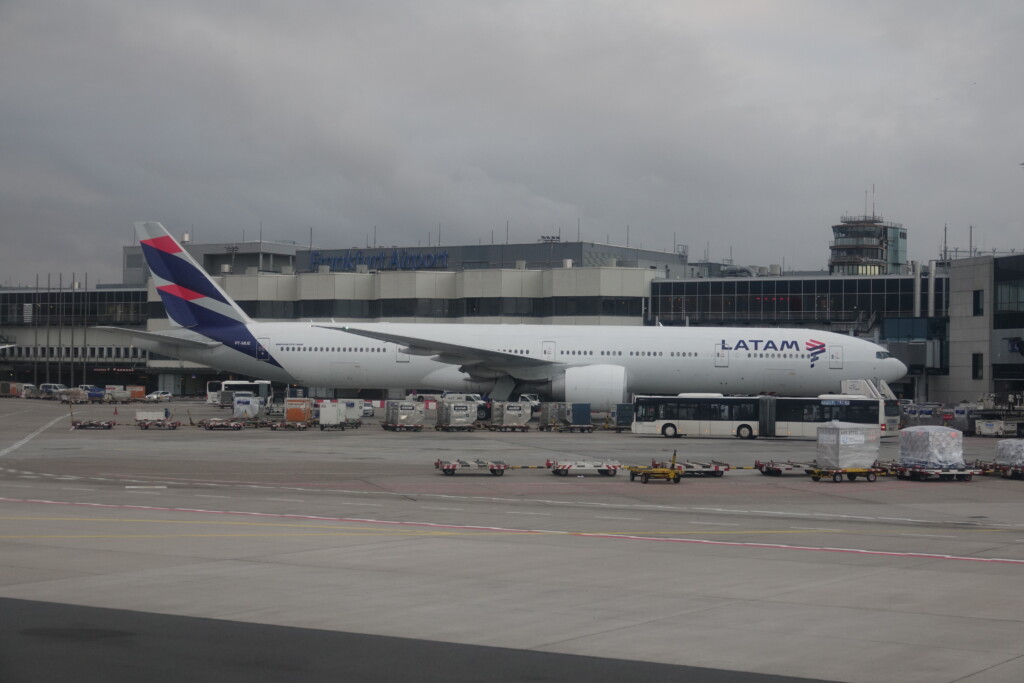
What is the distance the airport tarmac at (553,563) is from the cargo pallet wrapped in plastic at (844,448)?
2.43 feet

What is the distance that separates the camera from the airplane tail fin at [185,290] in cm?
6197

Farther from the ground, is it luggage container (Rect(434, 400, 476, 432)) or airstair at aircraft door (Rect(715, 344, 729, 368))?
airstair at aircraft door (Rect(715, 344, 729, 368))

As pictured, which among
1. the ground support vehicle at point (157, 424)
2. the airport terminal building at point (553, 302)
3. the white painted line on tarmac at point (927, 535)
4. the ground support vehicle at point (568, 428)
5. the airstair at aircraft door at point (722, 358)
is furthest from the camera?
the airport terminal building at point (553, 302)

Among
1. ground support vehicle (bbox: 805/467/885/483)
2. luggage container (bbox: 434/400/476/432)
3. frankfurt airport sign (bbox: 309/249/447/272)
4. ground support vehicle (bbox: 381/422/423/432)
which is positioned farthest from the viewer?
frankfurt airport sign (bbox: 309/249/447/272)

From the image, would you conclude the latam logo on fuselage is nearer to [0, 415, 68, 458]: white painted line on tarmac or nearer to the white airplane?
the white airplane

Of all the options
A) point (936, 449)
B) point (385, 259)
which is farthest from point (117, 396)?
point (936, 449)

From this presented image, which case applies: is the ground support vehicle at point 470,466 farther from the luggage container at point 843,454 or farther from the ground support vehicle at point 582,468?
the luggage container at point 843,454

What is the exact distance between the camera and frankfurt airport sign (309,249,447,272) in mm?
119562

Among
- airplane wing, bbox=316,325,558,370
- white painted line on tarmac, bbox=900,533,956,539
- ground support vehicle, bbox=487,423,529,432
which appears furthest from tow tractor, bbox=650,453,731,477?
airplane wing, bbox=316,325,558,370

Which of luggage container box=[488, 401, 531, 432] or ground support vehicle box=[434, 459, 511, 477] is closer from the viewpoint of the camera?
ground support vehicle box=[434, 459, 511, 477]

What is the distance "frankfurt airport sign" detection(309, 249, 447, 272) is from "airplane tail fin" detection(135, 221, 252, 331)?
187 feet

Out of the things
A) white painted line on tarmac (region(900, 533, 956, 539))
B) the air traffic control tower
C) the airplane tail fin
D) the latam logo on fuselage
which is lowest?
white painted line on tarmac (region(900, 533, 956, 539))

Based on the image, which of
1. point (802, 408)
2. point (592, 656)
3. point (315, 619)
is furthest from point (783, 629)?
point (802, 408)

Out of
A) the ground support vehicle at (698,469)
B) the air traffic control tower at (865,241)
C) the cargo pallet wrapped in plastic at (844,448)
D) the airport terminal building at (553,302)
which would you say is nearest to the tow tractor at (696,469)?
the ground support vehicle at (698,469)
